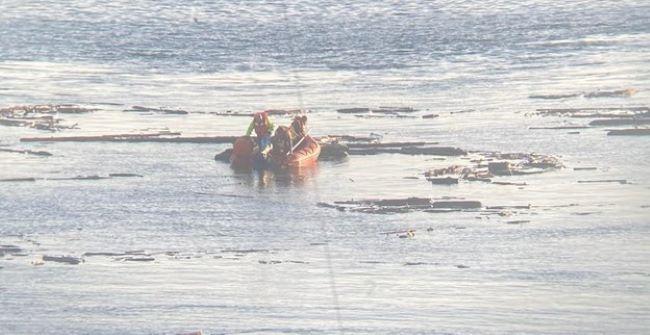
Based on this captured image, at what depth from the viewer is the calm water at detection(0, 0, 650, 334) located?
28.9m

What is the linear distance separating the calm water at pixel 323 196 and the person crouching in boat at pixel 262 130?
0.74 metres

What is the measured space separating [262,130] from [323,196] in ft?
9.73

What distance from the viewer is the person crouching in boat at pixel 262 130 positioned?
39875 millimetres

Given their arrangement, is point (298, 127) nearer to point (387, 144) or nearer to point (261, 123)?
point (261, 123)

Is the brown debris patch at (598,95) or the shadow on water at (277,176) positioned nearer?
the shadow on water at (277,176)

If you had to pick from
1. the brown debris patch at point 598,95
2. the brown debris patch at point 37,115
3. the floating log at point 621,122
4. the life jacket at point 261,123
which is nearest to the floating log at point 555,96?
the brown debris patch at point 598,95

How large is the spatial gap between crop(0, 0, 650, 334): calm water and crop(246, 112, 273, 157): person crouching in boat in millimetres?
743

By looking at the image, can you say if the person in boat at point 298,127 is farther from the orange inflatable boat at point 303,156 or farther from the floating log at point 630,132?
the floating log at point 630,132

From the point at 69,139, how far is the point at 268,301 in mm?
16131

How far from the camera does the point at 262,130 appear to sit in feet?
132

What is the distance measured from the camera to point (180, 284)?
3031 cm

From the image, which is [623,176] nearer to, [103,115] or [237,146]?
[237,146]

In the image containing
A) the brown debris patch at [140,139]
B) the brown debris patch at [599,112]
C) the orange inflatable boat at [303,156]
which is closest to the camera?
the orange inflatable boat at [303,156]

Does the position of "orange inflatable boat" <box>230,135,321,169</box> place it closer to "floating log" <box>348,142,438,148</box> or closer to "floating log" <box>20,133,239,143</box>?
"floating log" <box>348,142,438,148</box>
